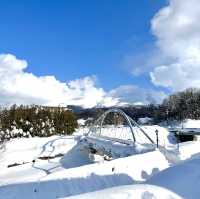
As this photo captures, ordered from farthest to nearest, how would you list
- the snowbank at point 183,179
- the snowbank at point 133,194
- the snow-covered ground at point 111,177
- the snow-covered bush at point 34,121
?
the snow-covered bush at point 34,121 → the snowbank at point 183,179 → the snow-covered ground at point 111,177 → the snowbank at point 133,194

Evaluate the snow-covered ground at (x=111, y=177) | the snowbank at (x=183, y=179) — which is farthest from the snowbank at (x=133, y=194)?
the snowbank at (x=183, y=179)

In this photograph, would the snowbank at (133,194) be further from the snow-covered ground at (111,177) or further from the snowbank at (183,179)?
the snowbank at (183,179)

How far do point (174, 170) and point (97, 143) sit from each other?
17600mm

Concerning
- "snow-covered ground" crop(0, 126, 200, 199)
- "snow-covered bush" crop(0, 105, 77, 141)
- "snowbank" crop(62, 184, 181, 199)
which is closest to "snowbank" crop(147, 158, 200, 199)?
"snow-covered ground" crop(0, 126, 200, 199)

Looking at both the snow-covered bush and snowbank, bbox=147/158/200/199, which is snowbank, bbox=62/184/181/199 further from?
the snow-covered bush

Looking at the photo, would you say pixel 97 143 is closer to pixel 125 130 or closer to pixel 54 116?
pixel 54 116

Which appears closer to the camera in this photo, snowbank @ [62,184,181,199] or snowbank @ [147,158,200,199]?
snowbank @ [62,184,181,199]

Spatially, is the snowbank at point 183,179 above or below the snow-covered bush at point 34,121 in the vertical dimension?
below

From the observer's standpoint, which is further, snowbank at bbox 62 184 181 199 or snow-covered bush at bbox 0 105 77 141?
snow-covered bush at bbox 0 105 77 141

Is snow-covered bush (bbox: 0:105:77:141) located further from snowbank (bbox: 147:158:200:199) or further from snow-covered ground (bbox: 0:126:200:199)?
snowbank (bbox: 147:158:200:199)

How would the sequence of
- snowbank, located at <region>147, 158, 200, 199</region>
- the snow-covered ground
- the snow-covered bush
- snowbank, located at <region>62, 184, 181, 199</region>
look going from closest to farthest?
snowbank, located at <region>62, 184, 181, 199</region> → the snow-covered ground → snowbank, located at <region>147, 158, 200, 199</region> → the snow-covered bush

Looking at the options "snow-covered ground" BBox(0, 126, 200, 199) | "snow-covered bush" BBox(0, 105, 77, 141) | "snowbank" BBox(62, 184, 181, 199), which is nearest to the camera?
"snowbank" BBox(62, 184, 181, 199)

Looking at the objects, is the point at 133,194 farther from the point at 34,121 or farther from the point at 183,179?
the point at 34,121

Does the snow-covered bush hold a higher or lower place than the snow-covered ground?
higher
